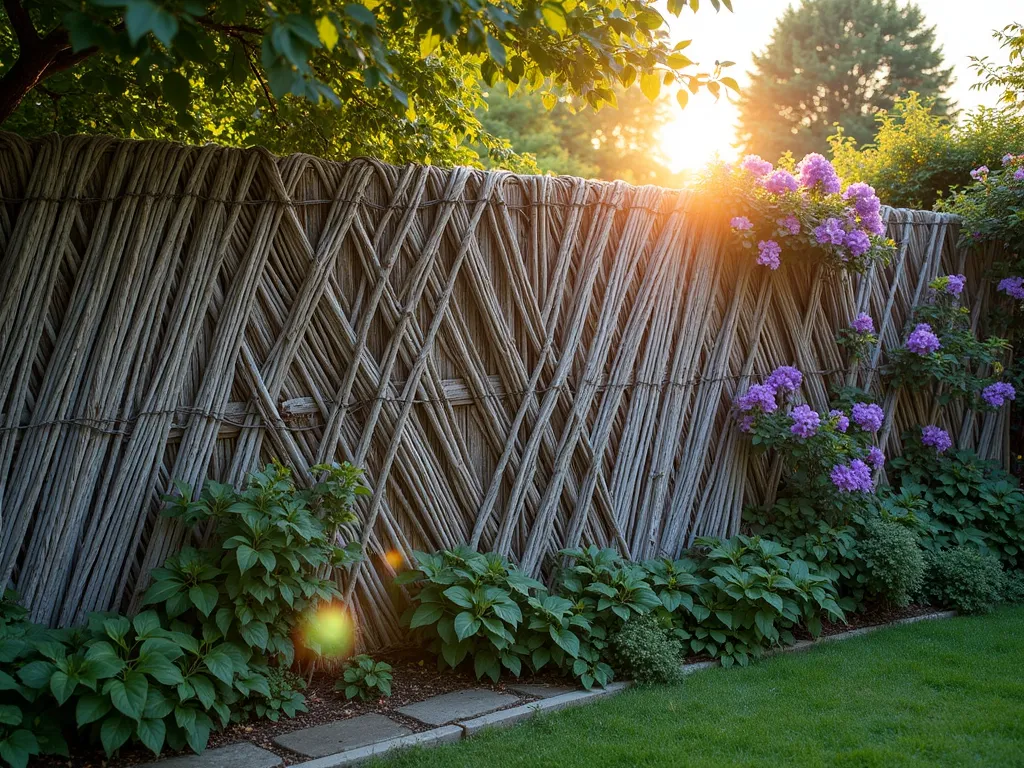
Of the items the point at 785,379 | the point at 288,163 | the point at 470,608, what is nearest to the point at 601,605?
the point at 470,608

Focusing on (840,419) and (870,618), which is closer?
(870,618)

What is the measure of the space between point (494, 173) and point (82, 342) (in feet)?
6.73

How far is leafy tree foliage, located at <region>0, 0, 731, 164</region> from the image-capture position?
2355mm

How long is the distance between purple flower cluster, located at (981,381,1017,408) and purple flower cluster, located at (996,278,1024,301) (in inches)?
26.6

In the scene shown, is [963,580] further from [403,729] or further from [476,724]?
[403,729]

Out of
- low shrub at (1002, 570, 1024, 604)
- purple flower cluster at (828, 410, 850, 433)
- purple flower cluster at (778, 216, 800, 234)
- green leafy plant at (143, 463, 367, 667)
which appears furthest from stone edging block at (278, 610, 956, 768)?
purple flower cluster at (778, 216, 800, 234)

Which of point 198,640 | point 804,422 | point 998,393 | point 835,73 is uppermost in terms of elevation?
point 835,73

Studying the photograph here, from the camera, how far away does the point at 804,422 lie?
5242mm

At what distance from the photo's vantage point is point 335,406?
13.4ft

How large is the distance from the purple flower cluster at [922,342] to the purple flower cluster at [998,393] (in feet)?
1.80

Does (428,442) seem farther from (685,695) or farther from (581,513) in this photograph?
(685,695)

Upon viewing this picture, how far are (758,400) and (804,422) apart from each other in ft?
0.92

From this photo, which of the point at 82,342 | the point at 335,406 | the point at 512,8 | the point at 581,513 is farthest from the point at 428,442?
the point at 512,8

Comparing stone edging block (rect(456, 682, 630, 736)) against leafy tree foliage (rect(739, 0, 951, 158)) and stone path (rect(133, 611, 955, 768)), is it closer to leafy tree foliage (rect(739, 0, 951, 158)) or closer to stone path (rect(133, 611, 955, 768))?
stone path (rect(133, 611, 955, 768))
